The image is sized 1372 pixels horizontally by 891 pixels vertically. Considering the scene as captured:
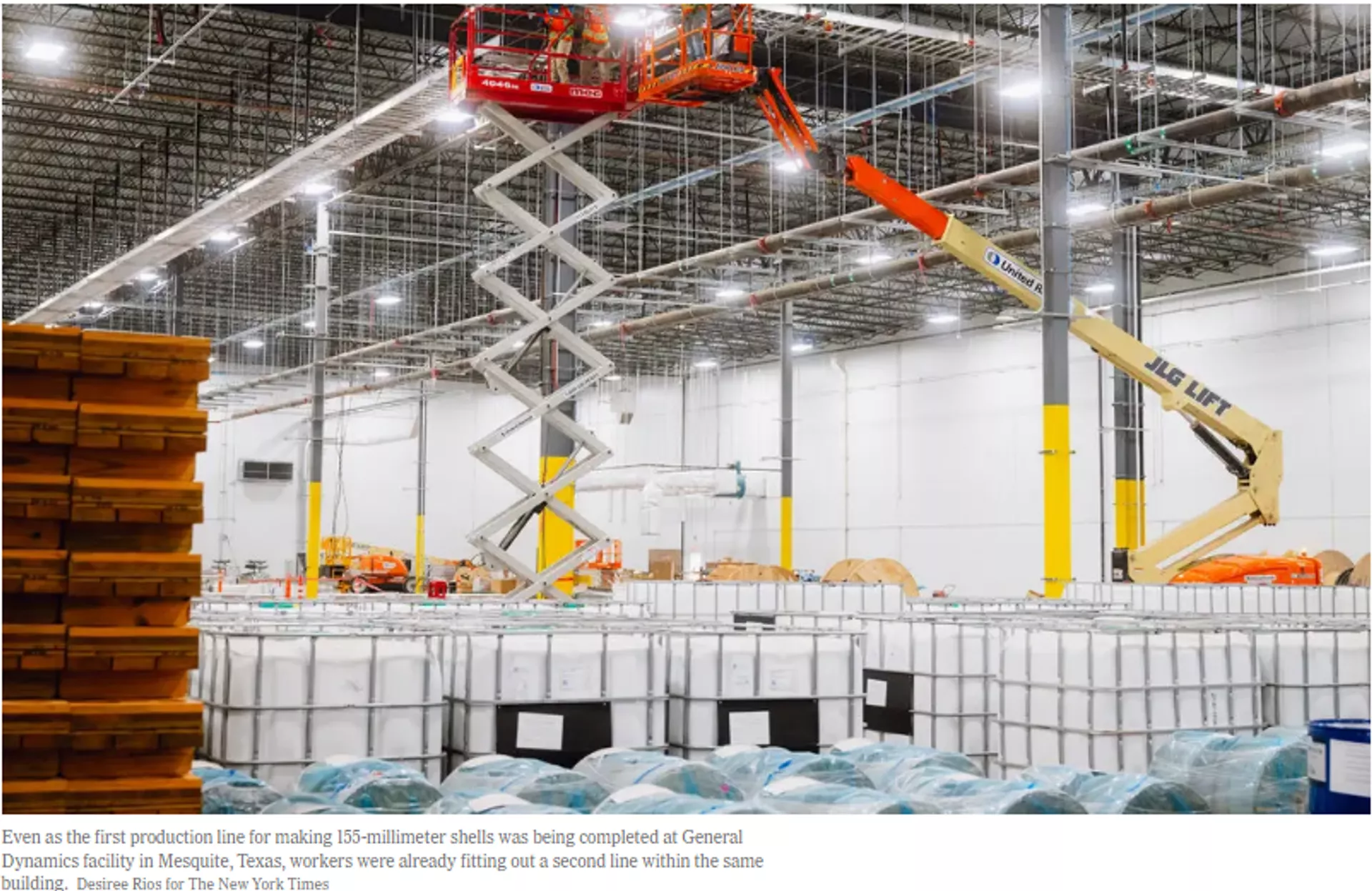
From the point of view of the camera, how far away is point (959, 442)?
39844 mm

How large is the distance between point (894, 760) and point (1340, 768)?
245 centimetres

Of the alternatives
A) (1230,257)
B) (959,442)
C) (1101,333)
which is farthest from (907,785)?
(959,442)

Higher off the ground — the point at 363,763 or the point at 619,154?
the point at 619,154

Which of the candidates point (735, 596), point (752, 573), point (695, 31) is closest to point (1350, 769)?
point (695, 31)

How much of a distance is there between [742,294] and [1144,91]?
10715 millimetres

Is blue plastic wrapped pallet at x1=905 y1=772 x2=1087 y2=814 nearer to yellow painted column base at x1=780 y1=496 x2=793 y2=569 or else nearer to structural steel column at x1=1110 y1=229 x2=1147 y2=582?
structural steel column at x1=1110 y1=229 x2=1147 y2=582

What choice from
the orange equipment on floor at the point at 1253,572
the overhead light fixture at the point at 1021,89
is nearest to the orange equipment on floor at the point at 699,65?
the overhead light fixture at the point at 1021,89

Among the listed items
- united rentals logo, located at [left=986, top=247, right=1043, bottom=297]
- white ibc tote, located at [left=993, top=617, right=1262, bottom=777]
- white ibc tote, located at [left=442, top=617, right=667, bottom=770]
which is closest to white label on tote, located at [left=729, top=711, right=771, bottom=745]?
white ibc tote, located at [left=442, top=617, right=667, bottom=770]

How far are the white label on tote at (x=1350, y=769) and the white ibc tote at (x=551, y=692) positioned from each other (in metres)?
4.64

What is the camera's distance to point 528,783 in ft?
22.3

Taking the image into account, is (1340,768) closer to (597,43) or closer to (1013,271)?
(597,43)

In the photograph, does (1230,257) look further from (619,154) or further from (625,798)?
(625,798)

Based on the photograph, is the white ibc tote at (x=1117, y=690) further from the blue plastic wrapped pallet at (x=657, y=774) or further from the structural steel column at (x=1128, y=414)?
the structural steel column at (x=1128, y=414)

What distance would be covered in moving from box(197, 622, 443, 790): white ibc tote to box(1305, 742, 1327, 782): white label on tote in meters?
5.16
